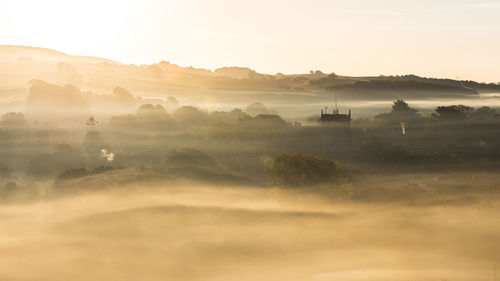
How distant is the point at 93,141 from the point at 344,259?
93531 millimetres

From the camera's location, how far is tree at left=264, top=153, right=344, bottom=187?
83.8m

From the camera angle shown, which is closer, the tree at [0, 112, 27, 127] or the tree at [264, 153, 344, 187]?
the tree at [264, 153, 344, 187]

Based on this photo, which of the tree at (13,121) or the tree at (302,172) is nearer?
the tree at (302,172)

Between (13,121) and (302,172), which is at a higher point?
(302,172)

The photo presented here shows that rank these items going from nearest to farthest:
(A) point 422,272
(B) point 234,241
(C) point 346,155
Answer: (A) point 422,272 < (B) point 234,241 < (C) point 346,155

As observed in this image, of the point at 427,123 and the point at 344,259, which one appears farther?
the point at 427,123

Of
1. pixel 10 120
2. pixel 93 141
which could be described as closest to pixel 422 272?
pixel 93 141

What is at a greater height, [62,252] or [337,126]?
[337,126]

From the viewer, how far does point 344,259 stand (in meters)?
77.9

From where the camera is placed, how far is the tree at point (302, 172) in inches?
3300

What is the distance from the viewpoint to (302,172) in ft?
276

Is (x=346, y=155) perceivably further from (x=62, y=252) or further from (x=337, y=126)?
(x=62, y=252)

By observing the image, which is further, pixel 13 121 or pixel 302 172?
pixel 13 121

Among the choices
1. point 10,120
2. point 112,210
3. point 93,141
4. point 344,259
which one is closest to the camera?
point 344,259
